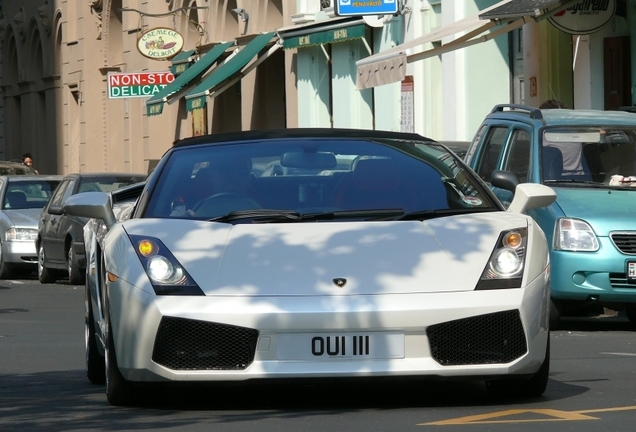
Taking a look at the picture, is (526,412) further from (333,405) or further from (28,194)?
(28,194)

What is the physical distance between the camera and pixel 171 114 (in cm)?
4222

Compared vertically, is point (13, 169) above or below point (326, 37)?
below

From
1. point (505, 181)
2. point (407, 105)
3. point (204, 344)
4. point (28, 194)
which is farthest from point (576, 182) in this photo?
point (407, 105)

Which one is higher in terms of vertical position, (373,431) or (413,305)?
(413,305)

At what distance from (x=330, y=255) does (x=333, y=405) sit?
0.74m

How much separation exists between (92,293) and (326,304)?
209 cm

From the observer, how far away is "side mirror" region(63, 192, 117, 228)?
27.3 feet

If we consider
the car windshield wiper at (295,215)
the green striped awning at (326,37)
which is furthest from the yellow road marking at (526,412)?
the green striped awning at (326,37)

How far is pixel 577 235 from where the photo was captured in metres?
12.3

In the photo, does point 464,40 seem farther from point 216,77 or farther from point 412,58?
point 216,77

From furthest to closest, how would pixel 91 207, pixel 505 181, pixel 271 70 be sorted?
1. pixel 271 70
2. pixel 505 181
3. pixel 91 207

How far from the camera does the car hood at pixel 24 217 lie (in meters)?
23.9

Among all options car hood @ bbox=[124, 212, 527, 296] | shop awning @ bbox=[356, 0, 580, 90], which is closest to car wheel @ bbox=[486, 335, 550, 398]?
car hood @ bbox=[124, 212, 527, 296]

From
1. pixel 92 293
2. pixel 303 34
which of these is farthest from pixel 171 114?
pixel 92 293
